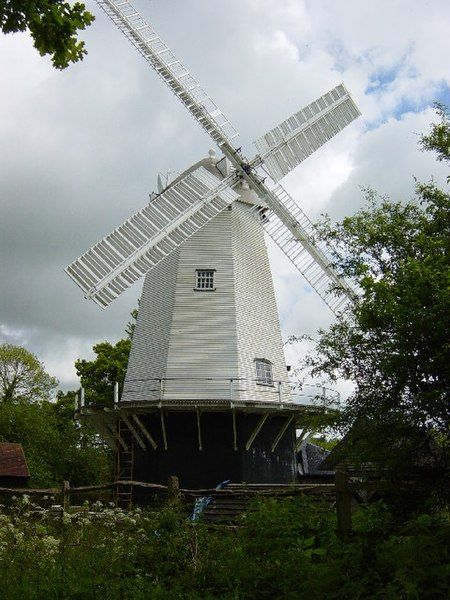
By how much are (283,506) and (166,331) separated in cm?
1009

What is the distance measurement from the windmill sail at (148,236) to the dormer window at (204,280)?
42.7 inches

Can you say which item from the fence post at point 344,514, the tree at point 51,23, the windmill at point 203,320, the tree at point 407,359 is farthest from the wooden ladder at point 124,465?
the tree at point 51,23

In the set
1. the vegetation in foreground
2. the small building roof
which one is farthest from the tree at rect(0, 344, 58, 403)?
the vegetation in foreground

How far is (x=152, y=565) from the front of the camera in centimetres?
733

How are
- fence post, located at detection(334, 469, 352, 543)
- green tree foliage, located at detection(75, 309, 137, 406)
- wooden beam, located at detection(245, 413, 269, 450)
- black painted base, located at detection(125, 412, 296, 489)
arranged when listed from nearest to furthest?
1. fence post, located at detection(334, 469, 352, 543)
2. black painted base, located at detection(125, 412, 296, 489)
3. wooden beam, located at detection(245, 413, 269, 450)
4. green tree foliage, located at detection(75, 309, 137, 406)

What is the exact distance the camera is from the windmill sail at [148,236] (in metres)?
17.8

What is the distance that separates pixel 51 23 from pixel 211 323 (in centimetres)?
Result: 1261

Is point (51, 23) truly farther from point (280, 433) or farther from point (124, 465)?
point (124, 465)

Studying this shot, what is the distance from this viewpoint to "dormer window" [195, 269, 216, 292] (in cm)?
1855

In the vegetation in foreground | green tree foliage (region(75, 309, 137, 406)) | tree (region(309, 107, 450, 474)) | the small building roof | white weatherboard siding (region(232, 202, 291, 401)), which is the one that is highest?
green tree foliage (region(75, 309, 137, 406))

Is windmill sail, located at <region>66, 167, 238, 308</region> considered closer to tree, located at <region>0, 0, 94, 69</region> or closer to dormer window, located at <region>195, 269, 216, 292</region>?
dormer window, located at <region>195, 269, 216, 292</region>

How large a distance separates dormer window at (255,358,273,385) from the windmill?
0.11ft

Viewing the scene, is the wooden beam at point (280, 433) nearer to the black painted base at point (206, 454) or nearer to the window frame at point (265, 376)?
the black painted base at point (206, 454)

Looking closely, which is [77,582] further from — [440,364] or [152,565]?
[440,364]
